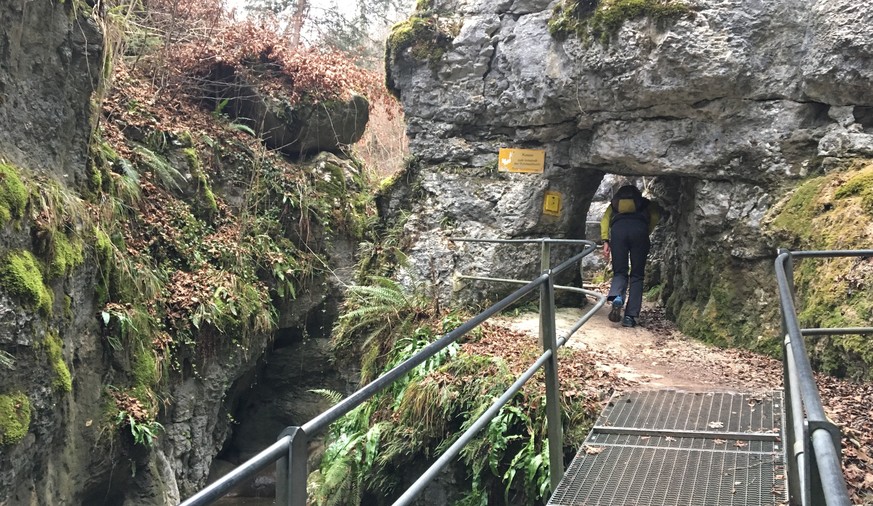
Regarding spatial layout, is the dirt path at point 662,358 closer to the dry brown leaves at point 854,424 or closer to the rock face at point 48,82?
the dry brown leaves at point 854,424

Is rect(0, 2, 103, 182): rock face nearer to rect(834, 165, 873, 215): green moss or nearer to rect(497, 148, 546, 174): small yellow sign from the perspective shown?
rect(497, 148, 546, 174): small yellow sign

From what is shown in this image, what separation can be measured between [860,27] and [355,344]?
643cm

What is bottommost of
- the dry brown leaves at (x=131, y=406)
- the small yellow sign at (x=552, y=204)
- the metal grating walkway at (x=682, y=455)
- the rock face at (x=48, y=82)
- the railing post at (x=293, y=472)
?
the dry brown leaves at (x=131, y=406)

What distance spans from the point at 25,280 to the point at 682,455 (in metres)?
5.23

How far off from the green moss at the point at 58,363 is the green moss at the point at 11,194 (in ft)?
3.64

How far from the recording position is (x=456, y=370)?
6082mm

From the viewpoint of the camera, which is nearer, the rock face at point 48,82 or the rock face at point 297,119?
the rock face at point 48,82

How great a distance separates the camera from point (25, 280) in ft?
17.9

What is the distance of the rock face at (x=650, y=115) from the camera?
6961 mm

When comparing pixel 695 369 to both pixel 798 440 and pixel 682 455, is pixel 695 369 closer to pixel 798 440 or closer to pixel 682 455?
pixel 682 455

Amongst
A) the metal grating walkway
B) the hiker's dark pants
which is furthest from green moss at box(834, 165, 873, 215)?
the hiker's dark pants

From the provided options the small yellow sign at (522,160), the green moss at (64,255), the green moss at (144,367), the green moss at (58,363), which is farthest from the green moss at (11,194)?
the small yellow sign at (522,160)

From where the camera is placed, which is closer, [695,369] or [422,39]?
[695,369]

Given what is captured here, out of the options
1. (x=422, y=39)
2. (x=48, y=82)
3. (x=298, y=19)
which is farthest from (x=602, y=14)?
(x=298, y=19)
